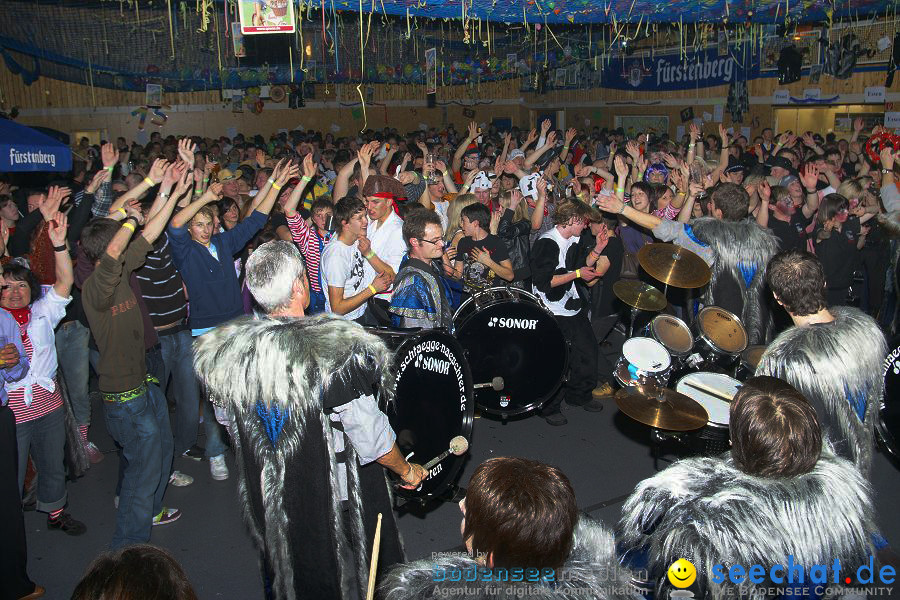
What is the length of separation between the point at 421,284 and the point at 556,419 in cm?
215

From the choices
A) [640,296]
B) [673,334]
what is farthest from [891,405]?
[640,296]

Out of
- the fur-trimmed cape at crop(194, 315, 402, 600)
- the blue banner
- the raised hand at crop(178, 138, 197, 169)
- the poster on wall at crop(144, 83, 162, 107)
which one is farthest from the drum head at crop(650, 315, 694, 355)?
the poster on wall at crop(144, 83, 162, 107)

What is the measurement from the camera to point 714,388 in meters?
4.02

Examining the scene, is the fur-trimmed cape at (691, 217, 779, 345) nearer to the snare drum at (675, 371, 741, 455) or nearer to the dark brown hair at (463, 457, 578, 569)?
the snare drum at (675, 371, 741, 455)

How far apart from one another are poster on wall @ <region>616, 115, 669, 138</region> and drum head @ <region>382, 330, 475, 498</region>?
15.7 metres

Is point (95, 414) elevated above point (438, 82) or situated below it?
below

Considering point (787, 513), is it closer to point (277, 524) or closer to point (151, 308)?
point (277, 524)

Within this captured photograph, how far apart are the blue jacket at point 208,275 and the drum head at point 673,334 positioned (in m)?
3.03

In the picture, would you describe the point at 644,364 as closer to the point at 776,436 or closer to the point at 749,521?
the point at 776,436

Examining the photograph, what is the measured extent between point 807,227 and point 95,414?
297 inches

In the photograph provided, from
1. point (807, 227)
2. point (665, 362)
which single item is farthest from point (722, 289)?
point (807, 227)

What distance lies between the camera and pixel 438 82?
1934 centimetres

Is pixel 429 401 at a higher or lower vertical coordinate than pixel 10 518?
higher

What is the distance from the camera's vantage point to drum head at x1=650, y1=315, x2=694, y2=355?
4496 mm
